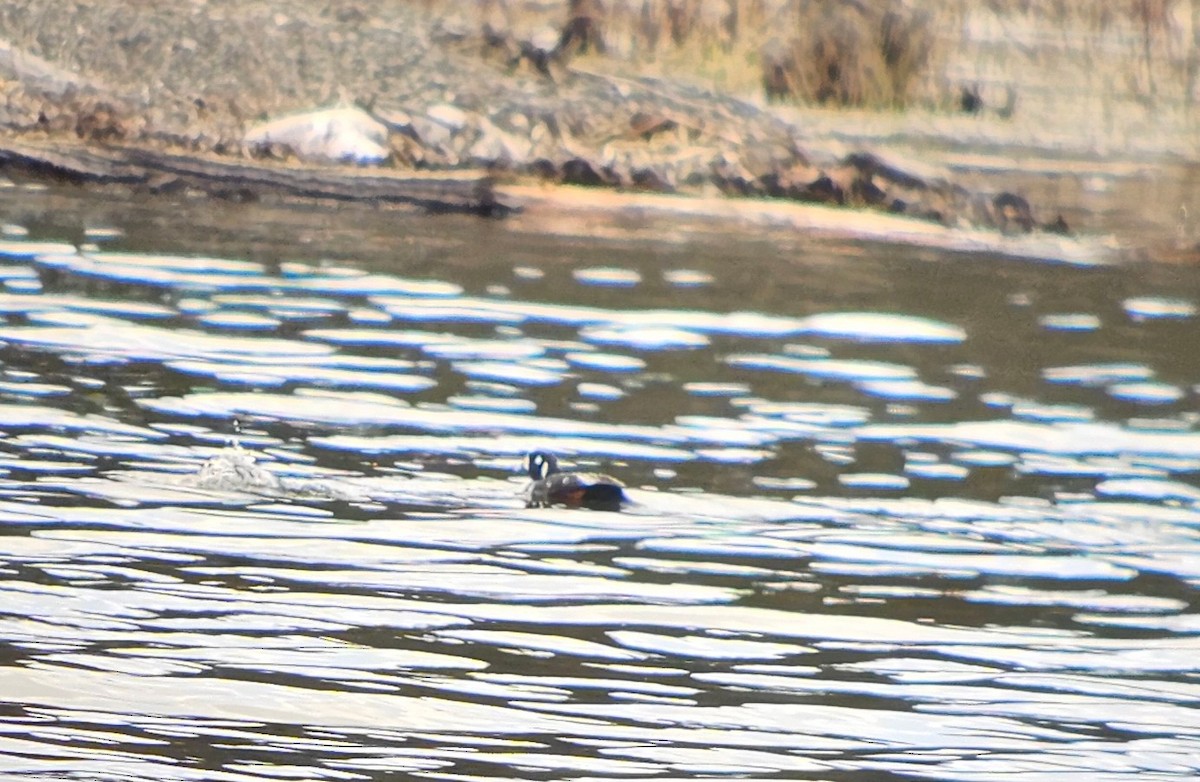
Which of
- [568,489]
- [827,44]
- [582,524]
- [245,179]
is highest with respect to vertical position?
[827,44]

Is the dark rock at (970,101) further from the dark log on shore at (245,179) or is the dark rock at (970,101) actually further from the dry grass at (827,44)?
the dark log on shore at (245,179)

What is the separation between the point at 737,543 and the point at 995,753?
2949mm

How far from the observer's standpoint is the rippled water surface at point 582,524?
7082 mm

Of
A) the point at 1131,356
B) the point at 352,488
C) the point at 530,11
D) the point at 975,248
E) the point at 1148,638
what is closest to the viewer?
the point at 1148,638

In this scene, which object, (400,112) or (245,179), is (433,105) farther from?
(245,179)

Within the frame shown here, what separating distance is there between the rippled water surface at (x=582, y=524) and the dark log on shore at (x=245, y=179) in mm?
3252

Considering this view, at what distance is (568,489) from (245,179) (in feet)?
41.0

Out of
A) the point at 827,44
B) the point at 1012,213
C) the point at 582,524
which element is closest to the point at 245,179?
the point at 1012,213

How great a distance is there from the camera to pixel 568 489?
33.7ft

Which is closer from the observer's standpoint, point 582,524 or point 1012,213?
point 582,524

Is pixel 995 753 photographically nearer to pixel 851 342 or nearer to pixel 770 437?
pixel 770 437

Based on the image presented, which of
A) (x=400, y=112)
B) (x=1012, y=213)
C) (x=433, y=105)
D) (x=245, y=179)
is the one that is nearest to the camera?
(x=245, y=179)

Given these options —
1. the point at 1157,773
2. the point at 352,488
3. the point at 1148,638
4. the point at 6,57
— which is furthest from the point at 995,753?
the point at 6,57

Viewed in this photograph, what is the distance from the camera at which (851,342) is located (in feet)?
51.9
